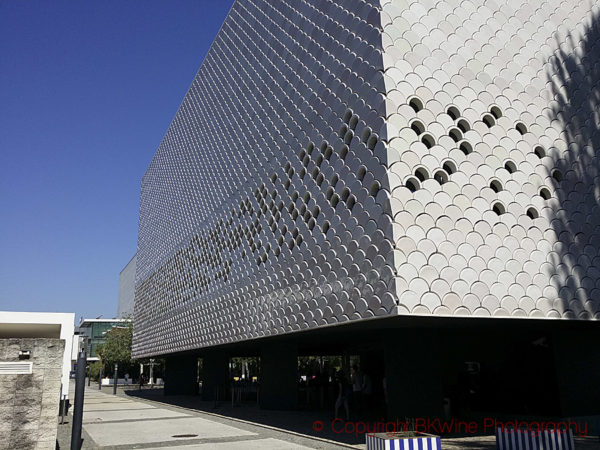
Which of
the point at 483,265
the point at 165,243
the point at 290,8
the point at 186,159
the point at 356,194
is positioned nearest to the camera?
the point at 483,265

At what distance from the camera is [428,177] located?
12.0m

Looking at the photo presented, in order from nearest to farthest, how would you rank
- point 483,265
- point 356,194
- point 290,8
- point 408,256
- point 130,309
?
point 408,256 < point 483,265 < point 356,194 < point 290,8 < point 130,309

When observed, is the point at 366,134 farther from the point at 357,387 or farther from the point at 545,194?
the point at 357,387

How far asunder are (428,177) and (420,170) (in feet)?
0.81

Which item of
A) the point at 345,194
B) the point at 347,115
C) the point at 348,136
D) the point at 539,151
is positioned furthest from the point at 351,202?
the point at 539,151

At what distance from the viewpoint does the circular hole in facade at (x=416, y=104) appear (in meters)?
12.4

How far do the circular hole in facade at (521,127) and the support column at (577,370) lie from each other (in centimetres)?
632

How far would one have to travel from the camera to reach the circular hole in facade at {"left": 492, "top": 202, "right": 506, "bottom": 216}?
12664 millimetres

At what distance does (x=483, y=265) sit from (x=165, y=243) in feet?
89.0

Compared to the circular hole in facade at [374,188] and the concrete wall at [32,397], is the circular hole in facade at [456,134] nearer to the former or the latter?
the circular hole in facade at [374,188]

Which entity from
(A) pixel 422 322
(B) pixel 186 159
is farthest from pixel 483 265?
(B) pixel 186 159

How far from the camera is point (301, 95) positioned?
16828 millimetres

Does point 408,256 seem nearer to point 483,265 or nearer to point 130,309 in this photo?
point 483,265

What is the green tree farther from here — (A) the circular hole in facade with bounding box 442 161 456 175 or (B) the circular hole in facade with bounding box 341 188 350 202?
(A) the circular hole in facade with bounding box 442 161 456 175
